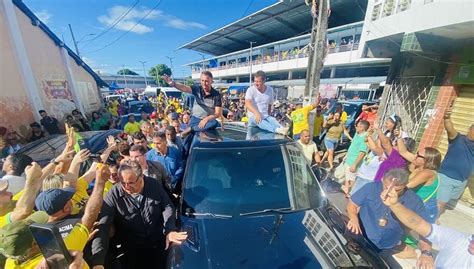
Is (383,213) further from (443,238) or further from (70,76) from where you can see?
(70,76)

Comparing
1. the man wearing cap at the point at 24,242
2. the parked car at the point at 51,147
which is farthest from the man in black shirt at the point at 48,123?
the man wearing cap at the point at 24,242

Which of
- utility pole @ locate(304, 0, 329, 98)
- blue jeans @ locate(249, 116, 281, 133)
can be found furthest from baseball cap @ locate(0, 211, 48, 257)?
utility pole @ locate(304, 0, 329, 98)

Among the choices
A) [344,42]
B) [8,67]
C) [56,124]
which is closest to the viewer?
[8,67]

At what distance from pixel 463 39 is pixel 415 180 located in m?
4.15

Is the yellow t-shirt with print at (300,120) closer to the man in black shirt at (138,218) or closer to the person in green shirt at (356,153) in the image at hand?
the person in green shirt at (356,153)

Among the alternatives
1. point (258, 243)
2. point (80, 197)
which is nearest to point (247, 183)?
point (258, 243)

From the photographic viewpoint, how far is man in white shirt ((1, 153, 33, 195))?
283 centimetres

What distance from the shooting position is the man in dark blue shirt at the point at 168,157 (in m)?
3.46

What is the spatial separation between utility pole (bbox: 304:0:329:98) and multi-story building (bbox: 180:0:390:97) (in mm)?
11047

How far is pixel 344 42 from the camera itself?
2941 centimetres

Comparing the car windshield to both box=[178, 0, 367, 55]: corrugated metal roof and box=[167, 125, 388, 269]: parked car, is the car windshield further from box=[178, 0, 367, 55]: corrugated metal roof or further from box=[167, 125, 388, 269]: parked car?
box=[178, 0, 367, 55]: corrugated metal roof

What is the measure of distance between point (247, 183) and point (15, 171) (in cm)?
305

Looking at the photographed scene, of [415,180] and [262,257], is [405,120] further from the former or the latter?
[262,257]

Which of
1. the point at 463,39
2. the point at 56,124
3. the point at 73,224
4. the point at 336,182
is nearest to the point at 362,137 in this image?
the point at 336,182
